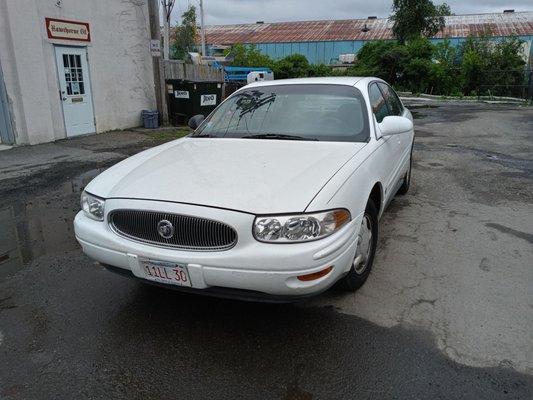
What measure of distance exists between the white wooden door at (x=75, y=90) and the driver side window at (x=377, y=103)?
872 cm

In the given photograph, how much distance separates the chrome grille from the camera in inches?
107

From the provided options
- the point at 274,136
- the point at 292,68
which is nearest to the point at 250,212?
the point at 274,136

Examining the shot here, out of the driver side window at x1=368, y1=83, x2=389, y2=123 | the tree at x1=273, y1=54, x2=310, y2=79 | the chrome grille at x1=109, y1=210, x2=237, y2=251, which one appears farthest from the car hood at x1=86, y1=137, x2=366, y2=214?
the tree at x1=273, y1=54, x2=310, y2=79

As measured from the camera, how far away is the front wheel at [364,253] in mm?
3396

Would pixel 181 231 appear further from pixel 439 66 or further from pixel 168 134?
pixel 439 66

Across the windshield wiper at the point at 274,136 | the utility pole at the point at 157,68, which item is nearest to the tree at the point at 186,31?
the utility pole at the point at 157,68

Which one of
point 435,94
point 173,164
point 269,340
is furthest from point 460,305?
point 435,94

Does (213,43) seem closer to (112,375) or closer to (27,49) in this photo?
(27,49)

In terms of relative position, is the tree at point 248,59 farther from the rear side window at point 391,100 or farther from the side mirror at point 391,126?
the side mirror at point 391,126

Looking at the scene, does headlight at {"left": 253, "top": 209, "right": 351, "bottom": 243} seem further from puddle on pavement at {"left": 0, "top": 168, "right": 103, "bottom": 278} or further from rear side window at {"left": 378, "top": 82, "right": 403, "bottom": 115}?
rear side window at {"left": 378, "top": 82, "right": 403, "bottom": 115}

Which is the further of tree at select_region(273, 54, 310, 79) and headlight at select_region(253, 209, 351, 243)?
tree at select_region(273, 54, 310, 79)

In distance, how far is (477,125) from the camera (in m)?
13.4

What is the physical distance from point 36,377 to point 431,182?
5934 mm

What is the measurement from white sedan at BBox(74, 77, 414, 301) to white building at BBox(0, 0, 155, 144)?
779cm
